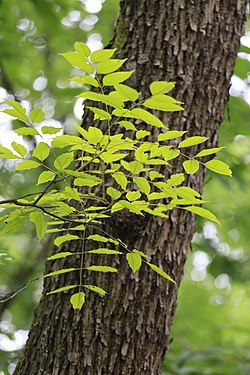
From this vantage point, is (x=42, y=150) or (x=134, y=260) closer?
(x=42, y=150)

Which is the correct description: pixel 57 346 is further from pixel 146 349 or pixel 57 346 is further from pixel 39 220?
pixel 39 220

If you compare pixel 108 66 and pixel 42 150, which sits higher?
pixel 108 66

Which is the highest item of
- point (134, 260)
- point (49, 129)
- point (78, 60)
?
point (78, 60)

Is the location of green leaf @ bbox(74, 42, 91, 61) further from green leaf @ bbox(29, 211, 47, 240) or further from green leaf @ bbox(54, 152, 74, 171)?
green leaf @ bbox(29, 211, 47, 240)

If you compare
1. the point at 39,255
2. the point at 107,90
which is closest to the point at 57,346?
the point at 107,90

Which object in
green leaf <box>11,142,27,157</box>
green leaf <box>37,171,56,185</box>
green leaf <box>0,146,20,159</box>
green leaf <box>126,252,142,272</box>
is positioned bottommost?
green leaf <box>126,252,142,272</box>

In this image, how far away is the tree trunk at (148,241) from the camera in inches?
71.4

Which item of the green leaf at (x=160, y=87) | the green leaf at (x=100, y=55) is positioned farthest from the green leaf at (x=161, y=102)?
the green leaf at (x=100, y=55)

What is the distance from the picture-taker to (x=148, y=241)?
193 centimetres

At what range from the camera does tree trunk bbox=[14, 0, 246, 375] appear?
1.81m

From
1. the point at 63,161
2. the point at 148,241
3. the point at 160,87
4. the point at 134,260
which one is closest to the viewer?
the point at 160,87

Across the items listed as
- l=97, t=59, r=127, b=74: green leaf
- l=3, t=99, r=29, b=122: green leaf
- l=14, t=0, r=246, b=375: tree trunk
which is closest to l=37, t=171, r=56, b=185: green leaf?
l=3, t=99, r=29, b=122: green leaf

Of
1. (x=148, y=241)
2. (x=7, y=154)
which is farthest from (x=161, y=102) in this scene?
(x=148, y=241)

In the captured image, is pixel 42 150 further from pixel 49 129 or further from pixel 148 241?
pixel 148 241
